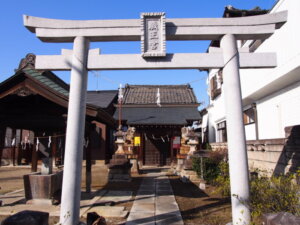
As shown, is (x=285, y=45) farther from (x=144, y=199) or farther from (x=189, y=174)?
(x=144, y=199)

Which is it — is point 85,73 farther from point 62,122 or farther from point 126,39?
point 62,122

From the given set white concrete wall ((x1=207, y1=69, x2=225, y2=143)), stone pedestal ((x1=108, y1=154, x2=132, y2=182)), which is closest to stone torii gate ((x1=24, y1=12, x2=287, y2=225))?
stone pedestal ((x1=108, y1=154, x2=132, y2=182))

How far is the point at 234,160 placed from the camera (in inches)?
202

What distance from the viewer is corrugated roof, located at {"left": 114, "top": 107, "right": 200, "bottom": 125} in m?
20.0

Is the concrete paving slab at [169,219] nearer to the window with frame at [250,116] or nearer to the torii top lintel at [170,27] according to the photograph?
the torii top lintel at [170,27]

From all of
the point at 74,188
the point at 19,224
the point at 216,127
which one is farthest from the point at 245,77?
the point at 19,224

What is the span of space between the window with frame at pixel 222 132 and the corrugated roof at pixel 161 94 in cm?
524

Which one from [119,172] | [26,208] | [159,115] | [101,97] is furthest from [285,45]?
[101,97]

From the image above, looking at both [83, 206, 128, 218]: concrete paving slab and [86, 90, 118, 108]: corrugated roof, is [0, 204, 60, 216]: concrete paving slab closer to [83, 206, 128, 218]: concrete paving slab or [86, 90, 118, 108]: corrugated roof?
[83, 206, 128, 218]: concrete paving slab

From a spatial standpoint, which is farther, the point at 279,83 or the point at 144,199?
the point at 279,83

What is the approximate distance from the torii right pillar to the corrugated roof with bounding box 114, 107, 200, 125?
46.8 ft

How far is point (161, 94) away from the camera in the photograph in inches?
1037

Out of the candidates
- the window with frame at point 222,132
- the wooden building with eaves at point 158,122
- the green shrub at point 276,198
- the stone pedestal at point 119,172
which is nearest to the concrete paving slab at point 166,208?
the green shrub at point 276,198

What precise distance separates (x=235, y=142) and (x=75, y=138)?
361 centimetres
